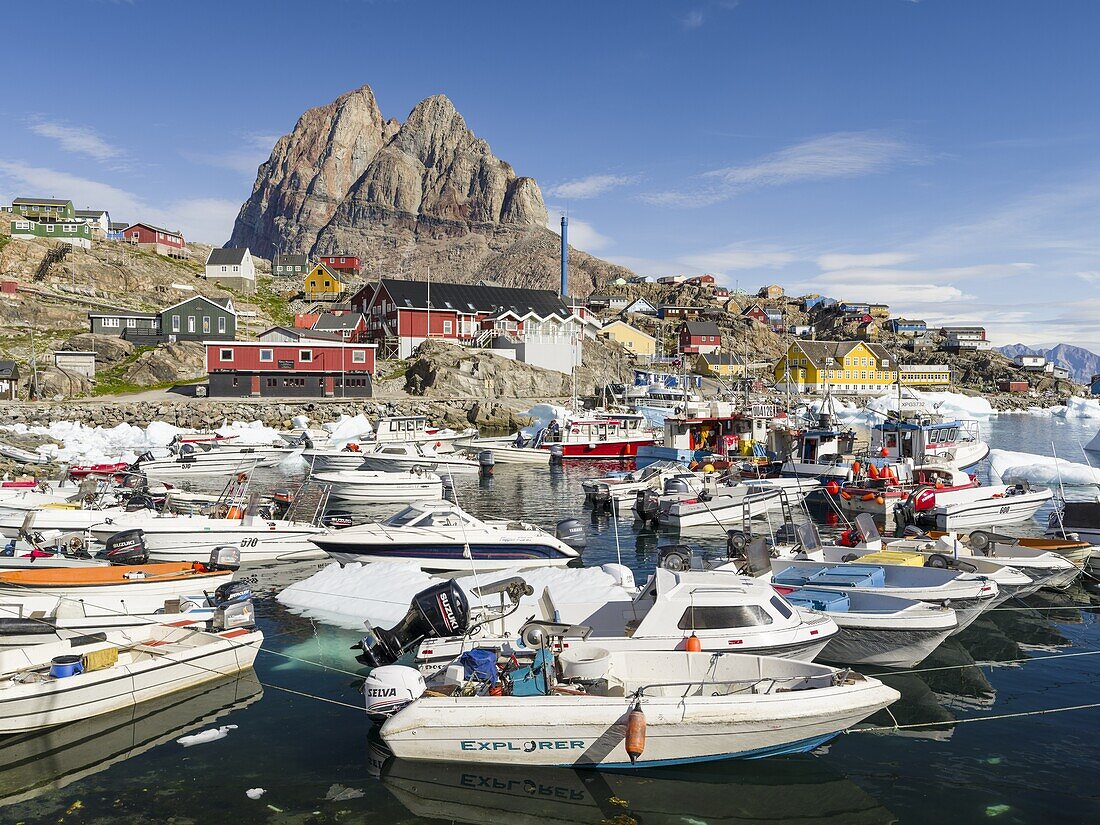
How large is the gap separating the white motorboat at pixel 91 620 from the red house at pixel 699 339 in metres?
125

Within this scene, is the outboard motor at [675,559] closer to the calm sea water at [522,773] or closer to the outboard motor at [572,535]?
the outboard motor at [572,535]

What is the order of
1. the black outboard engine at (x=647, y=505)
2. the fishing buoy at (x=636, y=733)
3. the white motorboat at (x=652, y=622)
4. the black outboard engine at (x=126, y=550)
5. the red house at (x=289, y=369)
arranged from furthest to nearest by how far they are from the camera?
the red house at (x=289, y=369) → the black outboard engine at (x=647, y=505) → the black outboard engine at (x=126, y=550) → the white motorboat at (x=652, y=622) → the fishing buoy at (x=636, y=733)

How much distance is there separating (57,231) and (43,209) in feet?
14.4

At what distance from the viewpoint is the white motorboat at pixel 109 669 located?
12.1m

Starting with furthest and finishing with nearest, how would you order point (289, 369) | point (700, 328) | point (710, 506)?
point (700, 328)
point (289, 369)
point (710, 506)

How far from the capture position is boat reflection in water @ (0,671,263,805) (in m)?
11.1

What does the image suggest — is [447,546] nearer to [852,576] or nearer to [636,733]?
[852,576]

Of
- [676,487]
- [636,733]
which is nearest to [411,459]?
[676,487]

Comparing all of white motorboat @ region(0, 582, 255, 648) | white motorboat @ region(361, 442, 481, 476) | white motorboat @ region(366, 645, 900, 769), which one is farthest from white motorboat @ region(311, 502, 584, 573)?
white motorboat @ region(361, 442, 481, 476)

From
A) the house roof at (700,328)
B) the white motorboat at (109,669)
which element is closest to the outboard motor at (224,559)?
the white motorboat at (109,669)

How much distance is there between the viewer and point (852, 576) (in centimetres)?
1808

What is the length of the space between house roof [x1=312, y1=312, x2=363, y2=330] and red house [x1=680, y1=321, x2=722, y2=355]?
62430mm

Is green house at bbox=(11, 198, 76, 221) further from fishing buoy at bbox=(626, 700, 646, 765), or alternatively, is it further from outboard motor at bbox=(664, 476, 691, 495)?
fishing buoy at bbox=(626, 700, 646, 765)

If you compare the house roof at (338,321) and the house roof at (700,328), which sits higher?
the house roof at (700,328)
